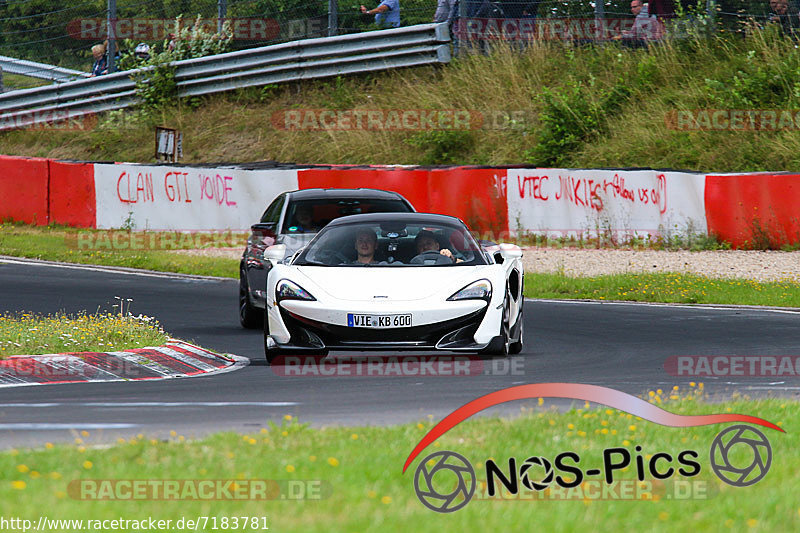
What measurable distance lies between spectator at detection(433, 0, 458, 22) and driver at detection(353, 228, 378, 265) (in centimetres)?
2095

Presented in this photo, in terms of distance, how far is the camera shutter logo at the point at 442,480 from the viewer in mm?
5391

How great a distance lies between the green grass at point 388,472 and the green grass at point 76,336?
3863mm

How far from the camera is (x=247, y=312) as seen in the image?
14.3 m

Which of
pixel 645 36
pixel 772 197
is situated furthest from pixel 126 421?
pixel 645 36

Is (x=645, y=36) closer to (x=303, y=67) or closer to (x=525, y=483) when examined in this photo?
(x=303, y=67)

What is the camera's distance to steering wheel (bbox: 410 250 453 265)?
1138 cm

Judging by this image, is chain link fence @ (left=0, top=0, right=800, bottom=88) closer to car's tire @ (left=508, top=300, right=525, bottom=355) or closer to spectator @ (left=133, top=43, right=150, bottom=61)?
spectator @ (left=133, top=43, right=150, bottom=61)

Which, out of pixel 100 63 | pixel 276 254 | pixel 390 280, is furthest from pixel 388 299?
pixel 100 63

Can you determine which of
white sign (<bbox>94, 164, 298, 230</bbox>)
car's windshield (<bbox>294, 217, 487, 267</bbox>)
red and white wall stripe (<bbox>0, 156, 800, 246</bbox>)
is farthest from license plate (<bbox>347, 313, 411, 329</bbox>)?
white sign (<bbox>94, 164, 298, 230</bbox>)

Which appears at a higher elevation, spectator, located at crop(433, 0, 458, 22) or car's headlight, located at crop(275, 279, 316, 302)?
spectator, located at crop(433, 0, 458, 22)

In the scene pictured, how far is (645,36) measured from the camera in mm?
30203

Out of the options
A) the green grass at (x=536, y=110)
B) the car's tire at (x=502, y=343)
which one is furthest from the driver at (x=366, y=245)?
the green grass at (x=536, y=110)

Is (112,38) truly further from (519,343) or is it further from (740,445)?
(740,445)

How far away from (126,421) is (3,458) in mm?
1615
